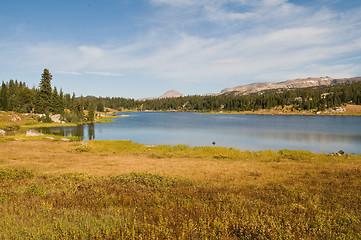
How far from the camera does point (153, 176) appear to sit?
50.0ft

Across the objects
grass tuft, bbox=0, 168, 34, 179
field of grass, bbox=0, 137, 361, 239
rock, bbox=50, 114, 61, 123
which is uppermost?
rock, bbox=50, 114, 61, 123

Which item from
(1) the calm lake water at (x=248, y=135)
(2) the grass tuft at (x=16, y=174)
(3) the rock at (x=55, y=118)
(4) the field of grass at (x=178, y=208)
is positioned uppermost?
(3) the rock at (x=55, y=118)

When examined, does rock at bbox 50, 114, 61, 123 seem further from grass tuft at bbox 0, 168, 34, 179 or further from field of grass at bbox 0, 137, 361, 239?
field of grass at bbox 0, 137, 361, 239

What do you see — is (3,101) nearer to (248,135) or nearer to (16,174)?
(248,135)

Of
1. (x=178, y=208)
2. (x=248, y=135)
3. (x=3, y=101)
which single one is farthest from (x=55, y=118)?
(x=178, y=208)

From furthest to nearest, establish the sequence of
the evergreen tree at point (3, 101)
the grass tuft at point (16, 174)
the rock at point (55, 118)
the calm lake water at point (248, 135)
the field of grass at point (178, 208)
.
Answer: the evergreen tree at point (3, 101)
the rock at point (55, 118)
the calm lake water at point (248, 135)
the grass tuft at point (16, 174)
the field of grass at point (178, 208)

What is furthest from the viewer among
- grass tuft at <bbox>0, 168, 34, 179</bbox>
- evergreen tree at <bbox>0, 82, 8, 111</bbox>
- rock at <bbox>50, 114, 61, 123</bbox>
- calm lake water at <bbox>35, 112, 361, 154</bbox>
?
evergreen tree at <bbox>0, 82, 8, 111</bbox>

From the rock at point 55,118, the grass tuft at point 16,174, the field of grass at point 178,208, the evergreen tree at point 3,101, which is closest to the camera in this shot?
the field of grass at point 178,208

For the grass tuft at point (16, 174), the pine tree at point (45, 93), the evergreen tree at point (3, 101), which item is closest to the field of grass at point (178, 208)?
the grass tuft at point (16, 174)

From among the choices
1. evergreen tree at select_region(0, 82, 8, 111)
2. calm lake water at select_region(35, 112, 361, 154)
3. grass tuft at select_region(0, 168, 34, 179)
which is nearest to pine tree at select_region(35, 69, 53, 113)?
evergreen tree at select_region(0, 82, 8, 111)

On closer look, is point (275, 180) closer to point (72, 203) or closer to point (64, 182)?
point (72, 203)

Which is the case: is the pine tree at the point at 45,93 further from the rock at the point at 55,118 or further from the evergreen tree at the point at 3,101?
the evergreen tree at the point at 3,101

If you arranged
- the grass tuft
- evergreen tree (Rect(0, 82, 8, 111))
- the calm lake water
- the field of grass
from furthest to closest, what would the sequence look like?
evergreen tree (Rect(0, 82, 8, 111))
the calm lake water
the grass tuft
the field of grass

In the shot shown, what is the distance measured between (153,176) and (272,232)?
971 cm
